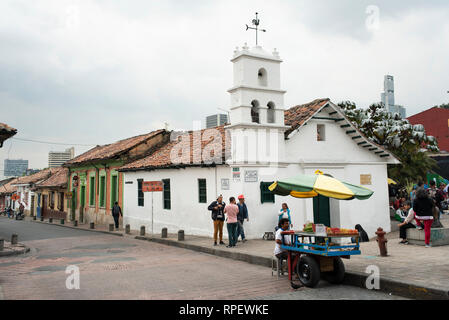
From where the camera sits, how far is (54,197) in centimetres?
3688

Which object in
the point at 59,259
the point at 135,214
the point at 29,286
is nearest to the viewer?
the point at 29,286

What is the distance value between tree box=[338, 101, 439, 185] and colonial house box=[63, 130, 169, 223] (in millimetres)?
12783

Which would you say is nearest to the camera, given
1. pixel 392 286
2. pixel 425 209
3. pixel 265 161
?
pixel 392 286

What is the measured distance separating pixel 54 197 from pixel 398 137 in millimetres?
30756

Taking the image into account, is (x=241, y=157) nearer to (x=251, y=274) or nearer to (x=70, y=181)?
(x=251, y=274)

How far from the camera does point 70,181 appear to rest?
105ft

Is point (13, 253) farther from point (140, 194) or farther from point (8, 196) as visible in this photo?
point (8, 196)

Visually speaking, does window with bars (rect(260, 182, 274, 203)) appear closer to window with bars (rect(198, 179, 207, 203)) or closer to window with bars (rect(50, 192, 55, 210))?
window with bars (rect(198, 179, 207, 203))

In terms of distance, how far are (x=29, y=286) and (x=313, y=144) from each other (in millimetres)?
11398

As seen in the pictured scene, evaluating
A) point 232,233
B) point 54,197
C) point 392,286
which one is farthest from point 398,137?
point 54,197

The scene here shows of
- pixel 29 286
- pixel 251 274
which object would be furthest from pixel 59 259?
pixel 251 274

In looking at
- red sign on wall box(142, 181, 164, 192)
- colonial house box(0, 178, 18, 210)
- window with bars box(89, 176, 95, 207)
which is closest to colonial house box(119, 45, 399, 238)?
red sign on wall box(142, 181, 164, 192)

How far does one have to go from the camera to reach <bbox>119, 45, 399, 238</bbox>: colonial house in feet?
45.7

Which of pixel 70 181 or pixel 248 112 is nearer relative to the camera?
pixel 248 112
